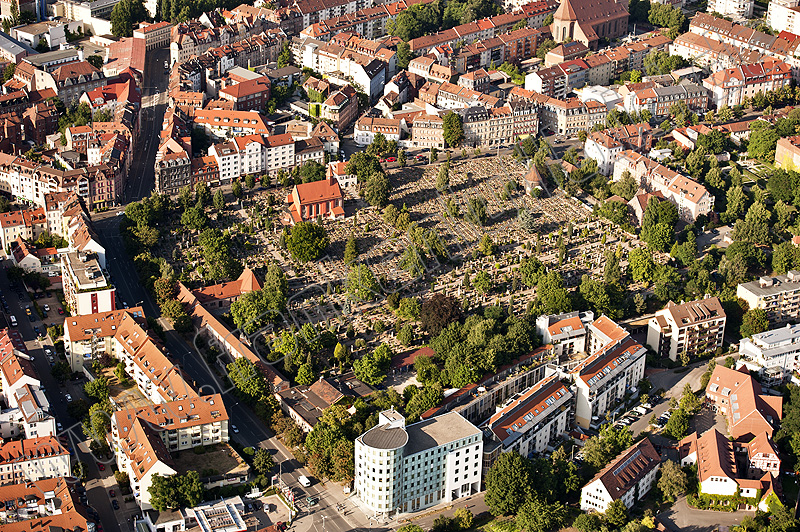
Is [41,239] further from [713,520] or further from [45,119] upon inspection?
[713,520]

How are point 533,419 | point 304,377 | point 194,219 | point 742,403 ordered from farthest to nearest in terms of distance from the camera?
point 194,219, point 304,377, point 742,403, point 533,419

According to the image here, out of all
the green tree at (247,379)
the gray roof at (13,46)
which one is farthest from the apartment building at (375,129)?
the green tree at (247,379)

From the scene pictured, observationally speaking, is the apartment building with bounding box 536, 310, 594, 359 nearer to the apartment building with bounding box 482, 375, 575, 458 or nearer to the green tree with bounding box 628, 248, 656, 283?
the apartment building with bounding box 482, 375, 575, 458

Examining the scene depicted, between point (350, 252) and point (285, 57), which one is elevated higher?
point (285, 57)

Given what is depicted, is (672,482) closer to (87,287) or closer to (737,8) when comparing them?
(87,287)

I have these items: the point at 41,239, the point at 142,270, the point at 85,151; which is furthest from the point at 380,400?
the point at 85,151

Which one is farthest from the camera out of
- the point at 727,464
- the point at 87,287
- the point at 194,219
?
the point at 194,219

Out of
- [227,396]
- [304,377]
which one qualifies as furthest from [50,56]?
[304,377]

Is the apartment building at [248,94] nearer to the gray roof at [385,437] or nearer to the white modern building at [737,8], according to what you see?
the gray roof at [385,437]

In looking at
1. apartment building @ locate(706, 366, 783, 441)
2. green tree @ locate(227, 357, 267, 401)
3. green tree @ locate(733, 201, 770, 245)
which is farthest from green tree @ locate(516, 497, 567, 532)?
green tree @ locate(733, 201, 770, 245)
